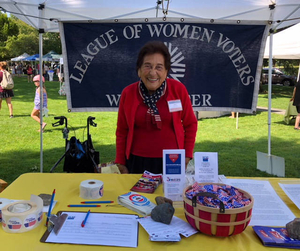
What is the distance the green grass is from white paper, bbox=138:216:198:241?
10.2 feet

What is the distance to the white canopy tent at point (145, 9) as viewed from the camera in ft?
11.1

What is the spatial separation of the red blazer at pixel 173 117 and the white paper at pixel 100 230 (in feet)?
2.90

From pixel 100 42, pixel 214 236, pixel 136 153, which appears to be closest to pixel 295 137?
pixel 100 42

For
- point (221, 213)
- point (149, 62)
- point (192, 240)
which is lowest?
point (192, 240)

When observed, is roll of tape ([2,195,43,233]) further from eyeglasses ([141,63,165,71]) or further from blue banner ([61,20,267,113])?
blue banner ([61,20,267,113])

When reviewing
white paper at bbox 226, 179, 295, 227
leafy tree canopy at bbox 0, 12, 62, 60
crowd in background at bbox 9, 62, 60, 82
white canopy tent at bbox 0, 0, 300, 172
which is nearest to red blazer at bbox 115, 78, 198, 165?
white paper at bbox 226, 179, 295, 227

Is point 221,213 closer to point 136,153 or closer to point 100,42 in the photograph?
point 136,153

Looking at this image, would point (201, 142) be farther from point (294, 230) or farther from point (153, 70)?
point (294, 230)

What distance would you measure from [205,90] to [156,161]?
1656 millimetres

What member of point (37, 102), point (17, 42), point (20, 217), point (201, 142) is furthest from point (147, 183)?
point (17, 42)

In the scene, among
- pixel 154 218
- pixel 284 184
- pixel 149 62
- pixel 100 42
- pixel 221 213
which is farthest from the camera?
pixel 100 42

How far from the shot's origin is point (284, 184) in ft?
5.65

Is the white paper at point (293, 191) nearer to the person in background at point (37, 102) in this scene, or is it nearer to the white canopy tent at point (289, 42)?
the person in background at point (37, 102)

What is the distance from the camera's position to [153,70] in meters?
1.96
